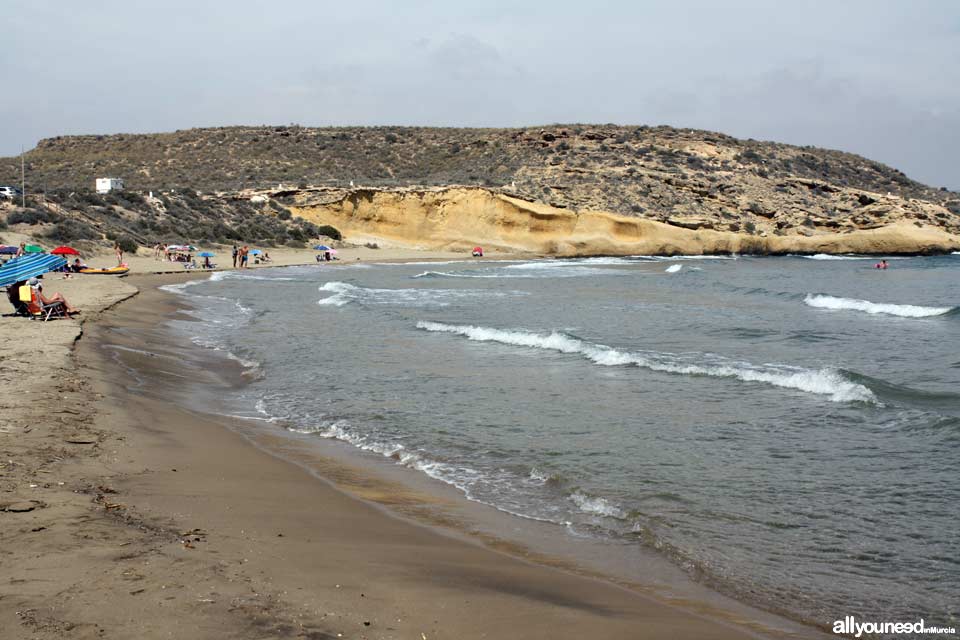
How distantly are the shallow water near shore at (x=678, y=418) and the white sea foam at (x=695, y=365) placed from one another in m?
0.06

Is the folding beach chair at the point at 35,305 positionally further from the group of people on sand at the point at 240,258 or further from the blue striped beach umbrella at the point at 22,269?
the group of people on sand at the point at 240,258

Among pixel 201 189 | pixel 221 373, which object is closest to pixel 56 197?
pixel 201 189

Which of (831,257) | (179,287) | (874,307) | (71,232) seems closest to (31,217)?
(71,232)

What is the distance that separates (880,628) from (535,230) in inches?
2162

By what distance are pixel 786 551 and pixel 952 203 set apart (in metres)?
81.8

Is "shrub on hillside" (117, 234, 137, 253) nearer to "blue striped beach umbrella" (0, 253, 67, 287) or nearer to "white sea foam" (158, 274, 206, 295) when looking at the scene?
"white sea foam" (158, 274, 206, 295)

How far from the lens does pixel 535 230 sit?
5953cm

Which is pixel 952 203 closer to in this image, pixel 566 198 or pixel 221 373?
pixel 566 198

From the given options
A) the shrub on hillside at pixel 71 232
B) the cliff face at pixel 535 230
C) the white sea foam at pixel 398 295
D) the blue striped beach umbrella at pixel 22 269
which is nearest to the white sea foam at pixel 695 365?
the white sea foam at pixel 398 295

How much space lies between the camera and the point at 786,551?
661cm

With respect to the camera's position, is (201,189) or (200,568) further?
(201,189)

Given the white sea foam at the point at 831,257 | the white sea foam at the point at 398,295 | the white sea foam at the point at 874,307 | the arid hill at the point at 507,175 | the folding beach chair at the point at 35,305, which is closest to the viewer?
the folding beach chair at the point at 35,305

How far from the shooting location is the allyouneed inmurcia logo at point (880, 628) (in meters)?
5.20

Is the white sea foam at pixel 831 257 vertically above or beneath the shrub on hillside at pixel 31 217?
above
